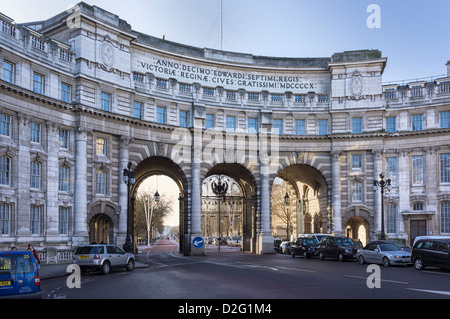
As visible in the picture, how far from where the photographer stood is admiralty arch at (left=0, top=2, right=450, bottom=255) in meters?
38.7

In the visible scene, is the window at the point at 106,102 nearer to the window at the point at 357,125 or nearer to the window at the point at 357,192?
the window at the point at 357,125

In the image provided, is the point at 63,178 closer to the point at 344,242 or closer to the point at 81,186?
the point at 81,186

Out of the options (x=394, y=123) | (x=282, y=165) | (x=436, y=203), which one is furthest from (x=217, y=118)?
(x=436, y=203)

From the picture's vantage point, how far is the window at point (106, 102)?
41156mm

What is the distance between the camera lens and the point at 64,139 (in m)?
37.9

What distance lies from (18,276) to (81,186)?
77.8 ft

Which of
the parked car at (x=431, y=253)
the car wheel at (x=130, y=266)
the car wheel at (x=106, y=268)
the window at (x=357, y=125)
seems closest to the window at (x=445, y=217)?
the window at (x=357, y=125)

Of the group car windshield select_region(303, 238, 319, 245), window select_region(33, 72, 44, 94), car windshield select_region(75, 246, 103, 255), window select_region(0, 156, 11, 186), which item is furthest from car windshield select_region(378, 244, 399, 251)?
window select_region(33, 72, 44, 94)

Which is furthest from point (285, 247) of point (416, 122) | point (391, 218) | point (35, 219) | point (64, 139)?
point (35, 219)

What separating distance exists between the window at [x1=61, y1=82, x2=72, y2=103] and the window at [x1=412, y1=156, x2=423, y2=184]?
105 ft

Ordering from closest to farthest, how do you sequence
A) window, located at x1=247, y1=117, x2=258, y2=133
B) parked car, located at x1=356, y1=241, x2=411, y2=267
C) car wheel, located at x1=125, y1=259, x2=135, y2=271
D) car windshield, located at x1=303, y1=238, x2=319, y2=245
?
car wheel, located at x1=125, y1=259, x2=135, y2=271 < parked car, located at x1=356, y1=241, x2=411, y2=267 < car windshield, located at x1=303, y1=238, x2=319, y2=245 < window, located at x1=247, y1=117, x2=258, y2=133

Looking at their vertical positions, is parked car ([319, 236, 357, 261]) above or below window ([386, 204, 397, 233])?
below

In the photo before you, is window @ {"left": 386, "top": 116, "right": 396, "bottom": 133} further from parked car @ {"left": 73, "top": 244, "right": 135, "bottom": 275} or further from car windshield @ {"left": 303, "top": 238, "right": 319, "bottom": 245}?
parked car @ {"left": 73, "top": 244, "right": 135, "bottom": 275}

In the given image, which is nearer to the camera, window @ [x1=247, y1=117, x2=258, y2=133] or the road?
the road
